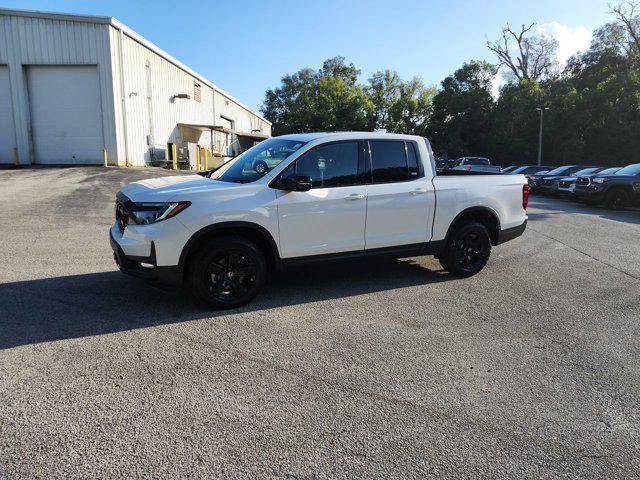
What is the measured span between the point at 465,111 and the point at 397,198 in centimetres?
5171

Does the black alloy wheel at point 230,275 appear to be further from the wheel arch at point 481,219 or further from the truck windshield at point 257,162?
the wheel arch at point 481,219

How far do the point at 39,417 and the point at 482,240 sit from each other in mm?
5738

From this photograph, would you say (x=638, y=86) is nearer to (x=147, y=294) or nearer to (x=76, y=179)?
(x=76, y=179)

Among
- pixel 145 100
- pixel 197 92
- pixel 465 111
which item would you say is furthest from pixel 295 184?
pixel 465 111

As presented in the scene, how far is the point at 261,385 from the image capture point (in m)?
3.69

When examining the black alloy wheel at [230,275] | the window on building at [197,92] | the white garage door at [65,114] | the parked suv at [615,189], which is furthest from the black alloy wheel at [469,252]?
the window on building at [197,92]

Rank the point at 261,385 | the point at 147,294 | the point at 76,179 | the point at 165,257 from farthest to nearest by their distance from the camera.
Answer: the point at 76,179 < the point at 147,294 < the point at 165,257 < the point at 261,385

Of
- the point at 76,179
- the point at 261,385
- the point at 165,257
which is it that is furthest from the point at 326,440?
the point at 76,179

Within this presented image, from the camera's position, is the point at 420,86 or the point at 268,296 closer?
the point at 268,296

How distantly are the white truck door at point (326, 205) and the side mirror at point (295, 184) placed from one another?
0.12m

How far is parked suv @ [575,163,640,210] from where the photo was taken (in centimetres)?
1667

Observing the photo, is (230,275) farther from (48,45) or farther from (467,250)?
(48,45)

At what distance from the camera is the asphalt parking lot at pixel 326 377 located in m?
2.85

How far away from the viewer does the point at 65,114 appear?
24.5 metres
